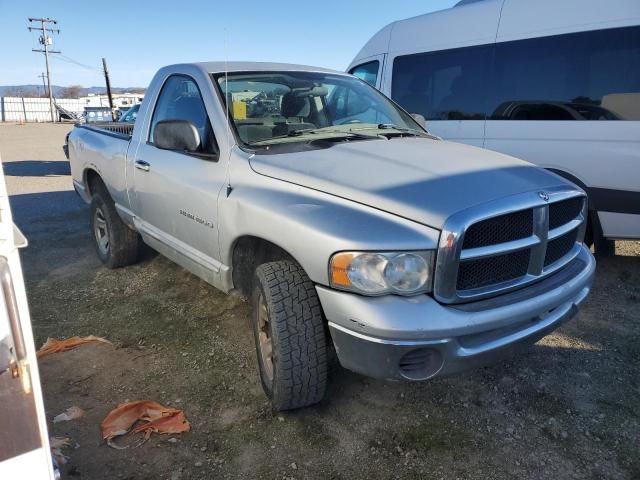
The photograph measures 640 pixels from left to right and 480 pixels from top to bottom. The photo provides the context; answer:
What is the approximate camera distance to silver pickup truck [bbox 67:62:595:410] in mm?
2160

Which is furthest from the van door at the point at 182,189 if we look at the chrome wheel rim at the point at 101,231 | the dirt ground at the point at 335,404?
the chrome wheel rim at the point at 101,231

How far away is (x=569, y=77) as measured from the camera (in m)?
4.65

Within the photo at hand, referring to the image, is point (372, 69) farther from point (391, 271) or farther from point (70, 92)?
point (70, 92)

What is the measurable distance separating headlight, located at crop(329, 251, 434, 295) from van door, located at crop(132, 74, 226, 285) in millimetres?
1154

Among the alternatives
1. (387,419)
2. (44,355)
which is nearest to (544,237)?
(387,419)

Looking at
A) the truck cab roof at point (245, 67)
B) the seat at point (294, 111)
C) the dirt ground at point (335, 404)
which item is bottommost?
the dirt ground at point (335, 404)

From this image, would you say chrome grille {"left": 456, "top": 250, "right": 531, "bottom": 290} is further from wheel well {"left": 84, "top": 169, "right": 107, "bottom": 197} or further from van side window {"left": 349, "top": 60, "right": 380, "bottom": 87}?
van side window {"left": 349, "top": 60, "right": 380, "bottom": 87}

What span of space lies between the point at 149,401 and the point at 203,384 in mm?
330

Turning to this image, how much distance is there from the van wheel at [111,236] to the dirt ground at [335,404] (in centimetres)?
64

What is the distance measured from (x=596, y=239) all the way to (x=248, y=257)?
3.37 metres

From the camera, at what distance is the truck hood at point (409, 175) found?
7.41 feet

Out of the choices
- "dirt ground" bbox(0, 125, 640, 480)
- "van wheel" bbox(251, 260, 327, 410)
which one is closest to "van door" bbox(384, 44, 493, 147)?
"dirt ground" bbox(0, 125, 640, 480)

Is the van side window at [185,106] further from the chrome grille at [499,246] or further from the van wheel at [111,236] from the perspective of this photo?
the chrome grille at [499,246]

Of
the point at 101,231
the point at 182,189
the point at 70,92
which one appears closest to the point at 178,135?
the point at 182,189
